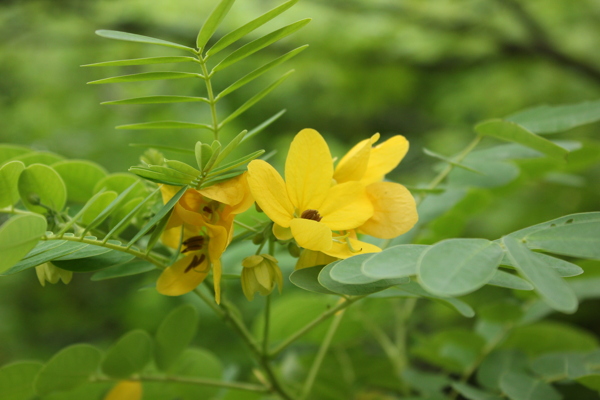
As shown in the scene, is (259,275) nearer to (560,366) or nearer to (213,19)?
(213,19)

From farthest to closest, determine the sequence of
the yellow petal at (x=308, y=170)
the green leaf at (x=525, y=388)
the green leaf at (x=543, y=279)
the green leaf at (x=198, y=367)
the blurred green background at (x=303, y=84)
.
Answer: the blurred green background at (x=303, y=84) < the green leaf at (x=198, y=367) < the green leaf at (x=525, y=388) < the yellow petal at (x=308, y=170) < the green leaf at (x=543, y=279)

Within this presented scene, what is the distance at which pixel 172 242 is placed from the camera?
422mm

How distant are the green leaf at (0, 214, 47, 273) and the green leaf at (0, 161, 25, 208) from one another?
0.10 metres

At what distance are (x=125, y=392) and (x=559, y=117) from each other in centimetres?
55

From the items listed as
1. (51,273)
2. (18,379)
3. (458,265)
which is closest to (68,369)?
(18,379)

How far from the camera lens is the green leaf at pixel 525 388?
0.48 meters

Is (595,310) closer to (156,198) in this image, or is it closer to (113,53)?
(156,198)

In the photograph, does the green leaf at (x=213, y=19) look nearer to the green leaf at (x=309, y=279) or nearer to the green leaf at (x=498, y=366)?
the green leaf at (x=309, y=279)

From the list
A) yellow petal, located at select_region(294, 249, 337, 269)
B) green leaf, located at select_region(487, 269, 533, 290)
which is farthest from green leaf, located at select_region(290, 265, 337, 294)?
green leaf, located at select_region(487, 269, 533, 290)

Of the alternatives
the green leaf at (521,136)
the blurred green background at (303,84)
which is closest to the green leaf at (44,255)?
the green leaf at (521,136)

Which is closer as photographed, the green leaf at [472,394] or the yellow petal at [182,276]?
the yellow petal at [182,276]

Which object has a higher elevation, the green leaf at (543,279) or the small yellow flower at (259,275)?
the green leaf at (543,279)

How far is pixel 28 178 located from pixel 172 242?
0.13 meters

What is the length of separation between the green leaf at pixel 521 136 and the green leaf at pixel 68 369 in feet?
1.48
